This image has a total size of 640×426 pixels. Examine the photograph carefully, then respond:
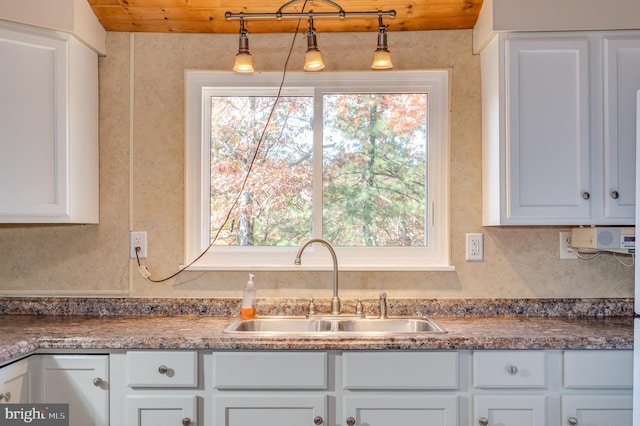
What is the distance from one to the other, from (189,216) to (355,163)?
81 cm

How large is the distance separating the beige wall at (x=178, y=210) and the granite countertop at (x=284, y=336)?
0.64ft

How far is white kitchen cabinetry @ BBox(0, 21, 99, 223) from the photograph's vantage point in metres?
2.03

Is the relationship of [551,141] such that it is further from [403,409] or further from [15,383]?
[15,383]

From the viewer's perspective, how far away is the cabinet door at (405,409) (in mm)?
1792

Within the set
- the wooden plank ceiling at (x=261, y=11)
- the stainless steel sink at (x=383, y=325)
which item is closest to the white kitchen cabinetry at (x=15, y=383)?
the stainless steel sink at (x=383, y=325)

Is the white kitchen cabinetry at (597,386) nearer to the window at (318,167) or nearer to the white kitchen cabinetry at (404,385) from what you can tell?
the white kitchen cabinetry at (404,385)

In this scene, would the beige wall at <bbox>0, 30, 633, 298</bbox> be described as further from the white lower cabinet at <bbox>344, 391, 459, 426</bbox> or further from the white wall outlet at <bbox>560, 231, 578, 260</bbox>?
the white lower cabinet at <bbox>344, 391, 459, 426</bbox>

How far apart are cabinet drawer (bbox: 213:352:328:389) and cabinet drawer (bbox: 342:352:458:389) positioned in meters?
0.10

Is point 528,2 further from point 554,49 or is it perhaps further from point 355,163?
point 355,163

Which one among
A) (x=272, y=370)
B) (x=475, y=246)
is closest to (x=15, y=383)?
(x=272, y=370)

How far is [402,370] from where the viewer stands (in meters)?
1.79

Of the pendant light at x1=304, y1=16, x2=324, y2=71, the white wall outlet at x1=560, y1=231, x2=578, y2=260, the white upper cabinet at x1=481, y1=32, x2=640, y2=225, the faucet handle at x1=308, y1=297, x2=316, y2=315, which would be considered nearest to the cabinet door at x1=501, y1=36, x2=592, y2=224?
the white upper cabinet at x1=481, y1=32, x2=640, y2=225

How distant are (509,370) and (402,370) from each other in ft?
1.22

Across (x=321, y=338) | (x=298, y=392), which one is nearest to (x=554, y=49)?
(x=321, y=338)
